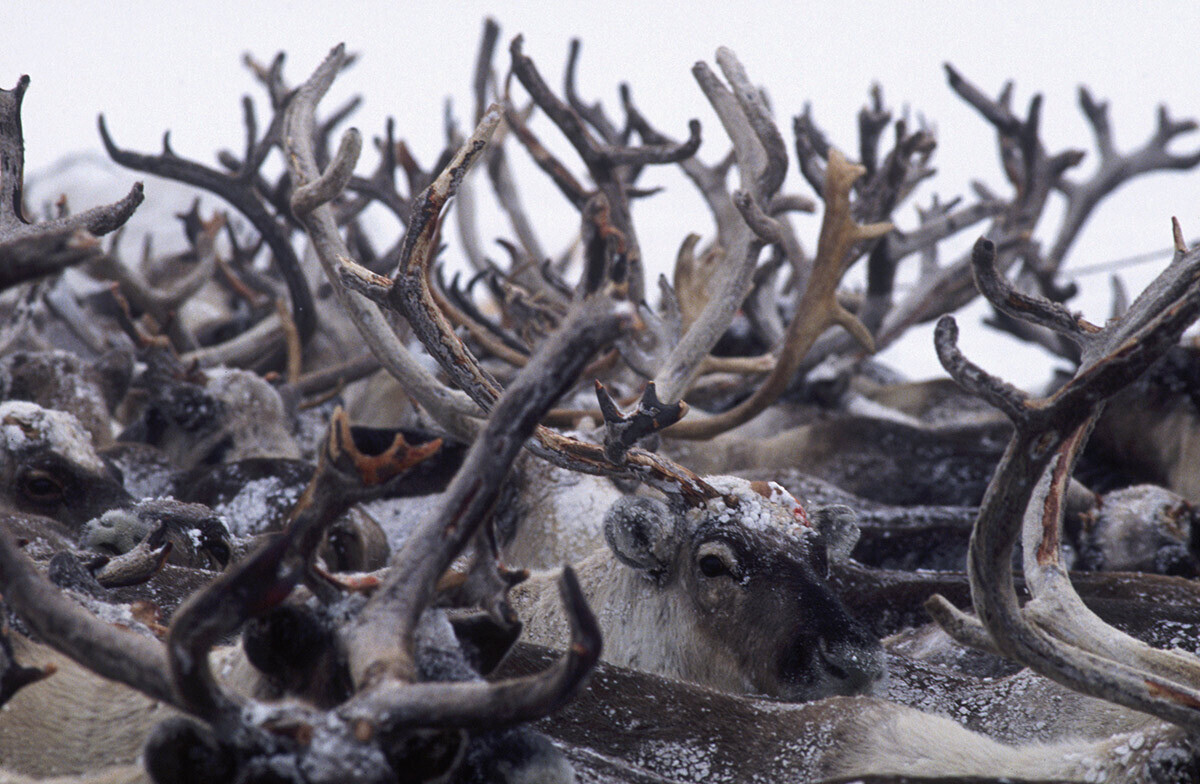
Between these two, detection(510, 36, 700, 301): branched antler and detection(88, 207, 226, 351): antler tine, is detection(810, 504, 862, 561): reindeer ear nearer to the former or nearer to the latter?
detection(510, 36, 700, 301): branched antler

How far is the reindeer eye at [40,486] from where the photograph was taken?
3.80 meters

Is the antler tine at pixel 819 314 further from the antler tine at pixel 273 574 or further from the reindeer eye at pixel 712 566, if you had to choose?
the antler tine at pixel 273 574

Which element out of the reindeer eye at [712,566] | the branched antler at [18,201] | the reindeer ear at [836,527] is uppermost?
the branched antler at [18,201]

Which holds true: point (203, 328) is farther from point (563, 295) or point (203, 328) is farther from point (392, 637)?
point (392, 637)

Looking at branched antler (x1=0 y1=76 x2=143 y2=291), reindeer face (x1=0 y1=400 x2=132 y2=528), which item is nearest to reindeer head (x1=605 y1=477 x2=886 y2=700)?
branched antler (x1=0 y1=76 x2=143 y2=291)

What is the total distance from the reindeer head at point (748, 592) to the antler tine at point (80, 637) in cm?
158

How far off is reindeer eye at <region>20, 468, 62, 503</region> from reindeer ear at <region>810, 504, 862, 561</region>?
259cm

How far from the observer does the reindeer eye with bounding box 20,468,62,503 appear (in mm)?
3797

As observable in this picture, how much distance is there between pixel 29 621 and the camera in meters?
1.42

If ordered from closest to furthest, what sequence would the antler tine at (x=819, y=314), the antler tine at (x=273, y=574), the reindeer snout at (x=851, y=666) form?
the antler tine at (x=273, y=574) < the reindeer snout at (x=851, y=666) < the antler tine at (x=819, y=314)

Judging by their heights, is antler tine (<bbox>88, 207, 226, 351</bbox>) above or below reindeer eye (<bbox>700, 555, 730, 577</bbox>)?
above

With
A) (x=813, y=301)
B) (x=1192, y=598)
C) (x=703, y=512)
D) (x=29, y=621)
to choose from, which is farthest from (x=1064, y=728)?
(x=813, y=301)

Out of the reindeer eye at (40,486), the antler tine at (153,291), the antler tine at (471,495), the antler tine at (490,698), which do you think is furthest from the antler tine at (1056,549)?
the antler tine at (153,291)

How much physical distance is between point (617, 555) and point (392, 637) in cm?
143
